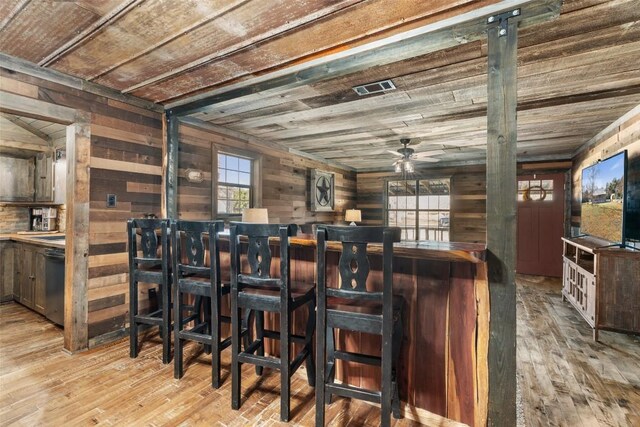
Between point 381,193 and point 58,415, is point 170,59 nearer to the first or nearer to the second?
point 58,415

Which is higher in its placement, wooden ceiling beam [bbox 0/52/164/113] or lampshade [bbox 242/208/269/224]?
wooden ceiling beam [bbox 0/52/164/113]

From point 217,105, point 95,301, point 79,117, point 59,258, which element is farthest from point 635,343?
point 59,258

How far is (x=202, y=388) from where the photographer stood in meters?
2.27

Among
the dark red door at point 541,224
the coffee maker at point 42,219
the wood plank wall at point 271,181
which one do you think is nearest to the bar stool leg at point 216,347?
the wood plank wall at point 271,181

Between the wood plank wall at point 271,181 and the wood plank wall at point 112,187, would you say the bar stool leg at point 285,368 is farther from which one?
the wood plank wall at point 271,181

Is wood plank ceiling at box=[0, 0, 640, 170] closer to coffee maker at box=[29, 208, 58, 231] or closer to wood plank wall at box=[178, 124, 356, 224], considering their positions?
wood plank wall at box=[178, 124, 356, 224]

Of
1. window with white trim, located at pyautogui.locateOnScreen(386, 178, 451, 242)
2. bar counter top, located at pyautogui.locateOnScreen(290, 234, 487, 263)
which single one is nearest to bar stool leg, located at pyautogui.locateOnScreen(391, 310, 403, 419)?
bar counter top, located at pyautogui.locateOnScreen(290, 234, 487, 263)

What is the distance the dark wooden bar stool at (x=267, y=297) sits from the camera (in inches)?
76.6

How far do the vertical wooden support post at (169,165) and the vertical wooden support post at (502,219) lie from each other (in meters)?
3.11

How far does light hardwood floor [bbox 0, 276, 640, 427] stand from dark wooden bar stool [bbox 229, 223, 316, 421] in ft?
0.81

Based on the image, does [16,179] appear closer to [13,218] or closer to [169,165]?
[13,218]

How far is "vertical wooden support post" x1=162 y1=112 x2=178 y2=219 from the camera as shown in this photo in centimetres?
337

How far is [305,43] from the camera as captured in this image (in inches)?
80.6

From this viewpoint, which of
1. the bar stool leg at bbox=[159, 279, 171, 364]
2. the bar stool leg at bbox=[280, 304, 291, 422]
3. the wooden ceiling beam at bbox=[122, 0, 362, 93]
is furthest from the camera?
the bar stool leg at bbox=[159, 279, 171, 364]
